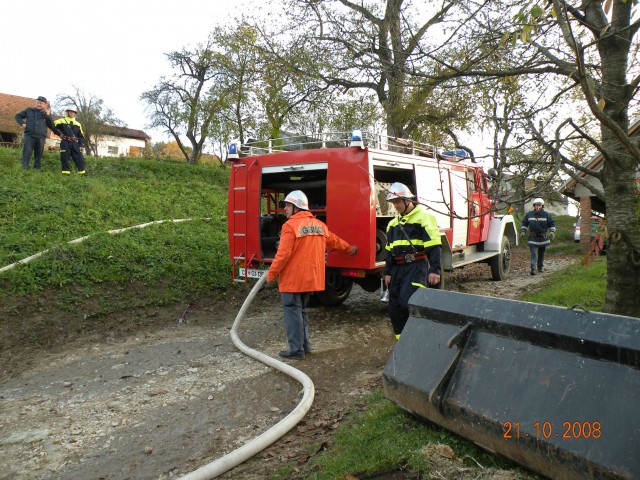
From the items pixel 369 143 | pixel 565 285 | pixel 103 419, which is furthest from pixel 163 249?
pixel 565 285

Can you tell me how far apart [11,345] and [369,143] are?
17.6 feet

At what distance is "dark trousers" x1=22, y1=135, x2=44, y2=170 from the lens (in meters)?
12.0

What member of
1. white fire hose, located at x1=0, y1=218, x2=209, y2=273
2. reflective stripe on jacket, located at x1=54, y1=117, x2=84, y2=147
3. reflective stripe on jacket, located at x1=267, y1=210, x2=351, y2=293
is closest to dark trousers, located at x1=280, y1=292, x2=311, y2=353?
reflective stripe on jacket, located at x1=267, y1=210, x2=351, y2=293

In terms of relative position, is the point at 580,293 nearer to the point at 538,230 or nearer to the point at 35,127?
the point at 538,230

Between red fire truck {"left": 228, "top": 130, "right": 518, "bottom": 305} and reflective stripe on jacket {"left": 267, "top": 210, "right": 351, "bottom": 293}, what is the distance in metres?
1.13

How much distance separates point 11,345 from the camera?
621 centimetres

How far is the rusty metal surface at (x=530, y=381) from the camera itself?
6.57 ft

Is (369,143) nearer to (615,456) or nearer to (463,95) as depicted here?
(463,95)

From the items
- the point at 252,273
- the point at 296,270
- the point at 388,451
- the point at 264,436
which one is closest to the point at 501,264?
the point at 252,273

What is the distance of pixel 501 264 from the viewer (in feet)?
38.1

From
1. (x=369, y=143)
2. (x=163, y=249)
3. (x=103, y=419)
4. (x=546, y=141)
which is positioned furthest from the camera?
(x=163, y=249)

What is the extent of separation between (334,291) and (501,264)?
196 inches

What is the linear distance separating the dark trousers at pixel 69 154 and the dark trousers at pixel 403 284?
10.1m
